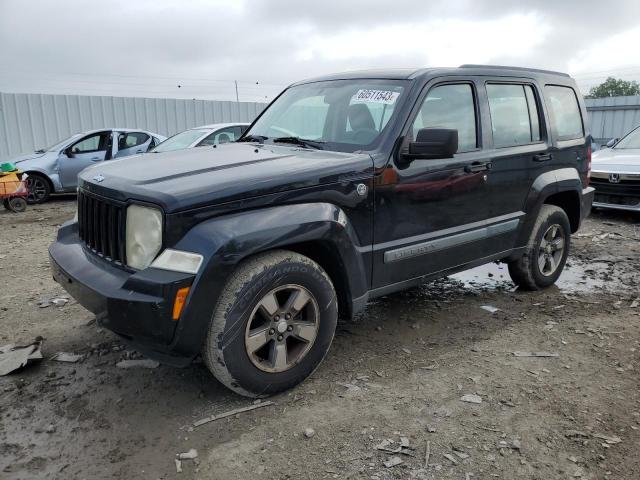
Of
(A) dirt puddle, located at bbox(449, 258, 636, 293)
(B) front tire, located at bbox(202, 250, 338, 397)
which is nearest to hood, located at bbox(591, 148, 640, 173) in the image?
(A) dirt puddle, located at bbox(449, 258, 636, 293)

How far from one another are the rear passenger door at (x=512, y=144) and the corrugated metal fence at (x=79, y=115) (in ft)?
42.9

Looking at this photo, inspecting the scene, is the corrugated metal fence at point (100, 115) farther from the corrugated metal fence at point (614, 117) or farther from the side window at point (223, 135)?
the side window at point (223, 135)

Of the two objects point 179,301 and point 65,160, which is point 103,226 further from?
point 65,160

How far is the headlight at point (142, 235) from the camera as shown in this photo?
8.32ft

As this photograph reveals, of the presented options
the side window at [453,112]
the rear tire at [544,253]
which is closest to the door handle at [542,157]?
the rear tire at [544,253]

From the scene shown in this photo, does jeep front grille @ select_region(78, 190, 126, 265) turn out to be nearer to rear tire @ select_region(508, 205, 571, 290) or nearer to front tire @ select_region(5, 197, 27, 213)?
rear tire @ select_region(508, 205, 571, 290)

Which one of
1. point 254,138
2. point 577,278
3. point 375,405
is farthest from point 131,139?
point 375,405

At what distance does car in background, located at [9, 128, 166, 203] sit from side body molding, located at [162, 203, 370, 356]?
845 centimetres

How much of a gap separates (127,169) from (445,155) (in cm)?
195

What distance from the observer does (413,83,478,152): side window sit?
3.52m

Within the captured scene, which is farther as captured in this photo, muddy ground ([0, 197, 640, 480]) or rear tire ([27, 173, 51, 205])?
rear tire ([27, 173, 51, 205])

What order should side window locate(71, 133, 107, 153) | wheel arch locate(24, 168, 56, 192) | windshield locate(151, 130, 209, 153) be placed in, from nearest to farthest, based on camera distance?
windshield locate(151, 130, 209, 153) → wheel arch locate(24, 168, 56, 192) → side window locate(71, 133, 107, 153)

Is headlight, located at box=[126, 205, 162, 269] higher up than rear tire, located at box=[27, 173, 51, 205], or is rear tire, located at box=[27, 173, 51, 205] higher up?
headlight, located at box=[126, 205, 162, 269]

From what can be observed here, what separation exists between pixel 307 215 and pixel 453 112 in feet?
5.29
